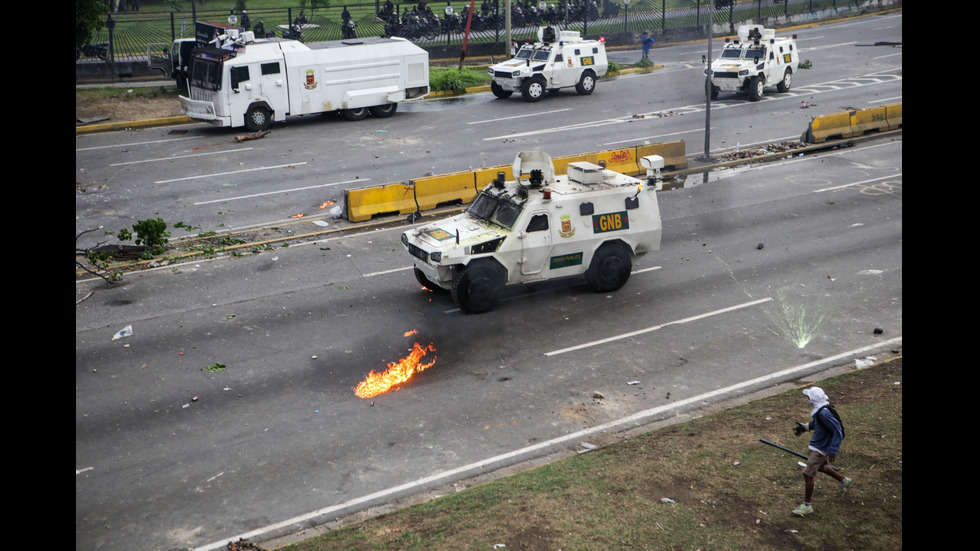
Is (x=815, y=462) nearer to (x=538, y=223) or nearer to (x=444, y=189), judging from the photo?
(x=538, y=223)

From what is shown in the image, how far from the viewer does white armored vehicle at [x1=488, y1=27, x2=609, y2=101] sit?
32344 millimetres

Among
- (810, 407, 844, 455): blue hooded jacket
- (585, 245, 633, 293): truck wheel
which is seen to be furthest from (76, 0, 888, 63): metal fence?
Answer: (810, 407, 844, 455): blue hooded jacket

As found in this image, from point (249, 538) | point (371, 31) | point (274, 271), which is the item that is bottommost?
point (249, 538)

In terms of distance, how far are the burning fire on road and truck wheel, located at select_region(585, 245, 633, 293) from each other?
3421mm

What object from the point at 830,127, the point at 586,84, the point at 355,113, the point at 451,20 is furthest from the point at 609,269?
the point at 451,20

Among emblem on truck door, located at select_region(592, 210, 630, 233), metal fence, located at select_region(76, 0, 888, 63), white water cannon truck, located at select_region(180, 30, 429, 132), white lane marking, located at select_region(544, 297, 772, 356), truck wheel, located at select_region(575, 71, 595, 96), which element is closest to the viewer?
white lane marking, located at select_region(544, 297, 772, 356)

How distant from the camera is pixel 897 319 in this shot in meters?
14.4

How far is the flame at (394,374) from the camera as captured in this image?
12.3 meters

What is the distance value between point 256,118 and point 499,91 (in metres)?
9.52

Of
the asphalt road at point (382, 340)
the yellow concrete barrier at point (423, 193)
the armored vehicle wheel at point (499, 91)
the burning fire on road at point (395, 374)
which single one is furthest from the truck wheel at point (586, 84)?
the burning fire on road at point (395, 374)

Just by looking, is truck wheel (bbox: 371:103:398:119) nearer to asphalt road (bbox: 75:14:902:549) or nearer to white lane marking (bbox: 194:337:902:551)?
asphalt road (bbox: 75:14:902:549)
